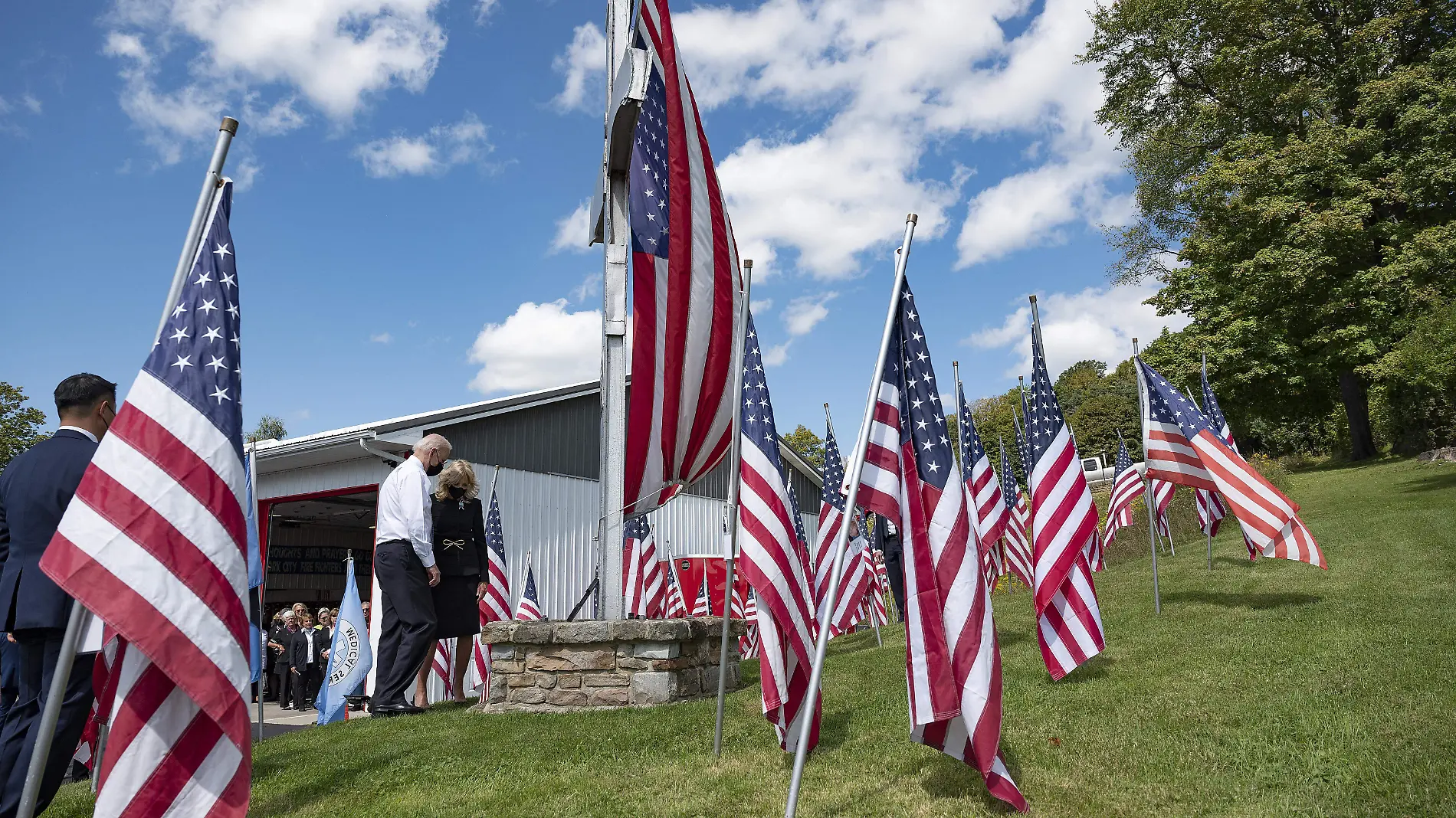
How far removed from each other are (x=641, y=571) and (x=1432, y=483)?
19.0 m

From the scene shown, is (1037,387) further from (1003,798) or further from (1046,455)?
(1003,798)

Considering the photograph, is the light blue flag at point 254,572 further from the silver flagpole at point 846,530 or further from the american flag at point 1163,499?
the american flag at point 1163,499

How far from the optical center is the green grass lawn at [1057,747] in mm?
3936

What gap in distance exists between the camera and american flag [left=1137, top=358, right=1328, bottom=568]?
8.81m

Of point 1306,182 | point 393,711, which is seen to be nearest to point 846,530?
point 393,711

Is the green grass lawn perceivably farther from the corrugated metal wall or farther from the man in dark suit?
the corrugated metal wall

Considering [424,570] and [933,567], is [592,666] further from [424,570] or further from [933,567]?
[933,567]

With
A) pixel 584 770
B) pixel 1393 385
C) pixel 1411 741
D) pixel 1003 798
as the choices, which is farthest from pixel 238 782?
pixel 1393 385

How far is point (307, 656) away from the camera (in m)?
19.5

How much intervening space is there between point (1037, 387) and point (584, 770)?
477cm

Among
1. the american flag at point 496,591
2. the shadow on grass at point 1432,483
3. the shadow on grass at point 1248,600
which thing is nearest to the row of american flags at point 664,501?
the shadow on grass at point 1248,600

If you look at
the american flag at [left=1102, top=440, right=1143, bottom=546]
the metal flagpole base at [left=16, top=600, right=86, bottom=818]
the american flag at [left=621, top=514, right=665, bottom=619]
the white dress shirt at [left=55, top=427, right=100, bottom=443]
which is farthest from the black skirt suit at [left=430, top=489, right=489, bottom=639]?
the american flag at [left=1102, top=440, right=1143, bottom=546]

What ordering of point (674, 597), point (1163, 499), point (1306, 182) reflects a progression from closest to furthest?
point (1163, 499) → point (674, 597) → point (1306, 182)

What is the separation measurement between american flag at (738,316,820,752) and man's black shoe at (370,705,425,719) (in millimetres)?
3680
